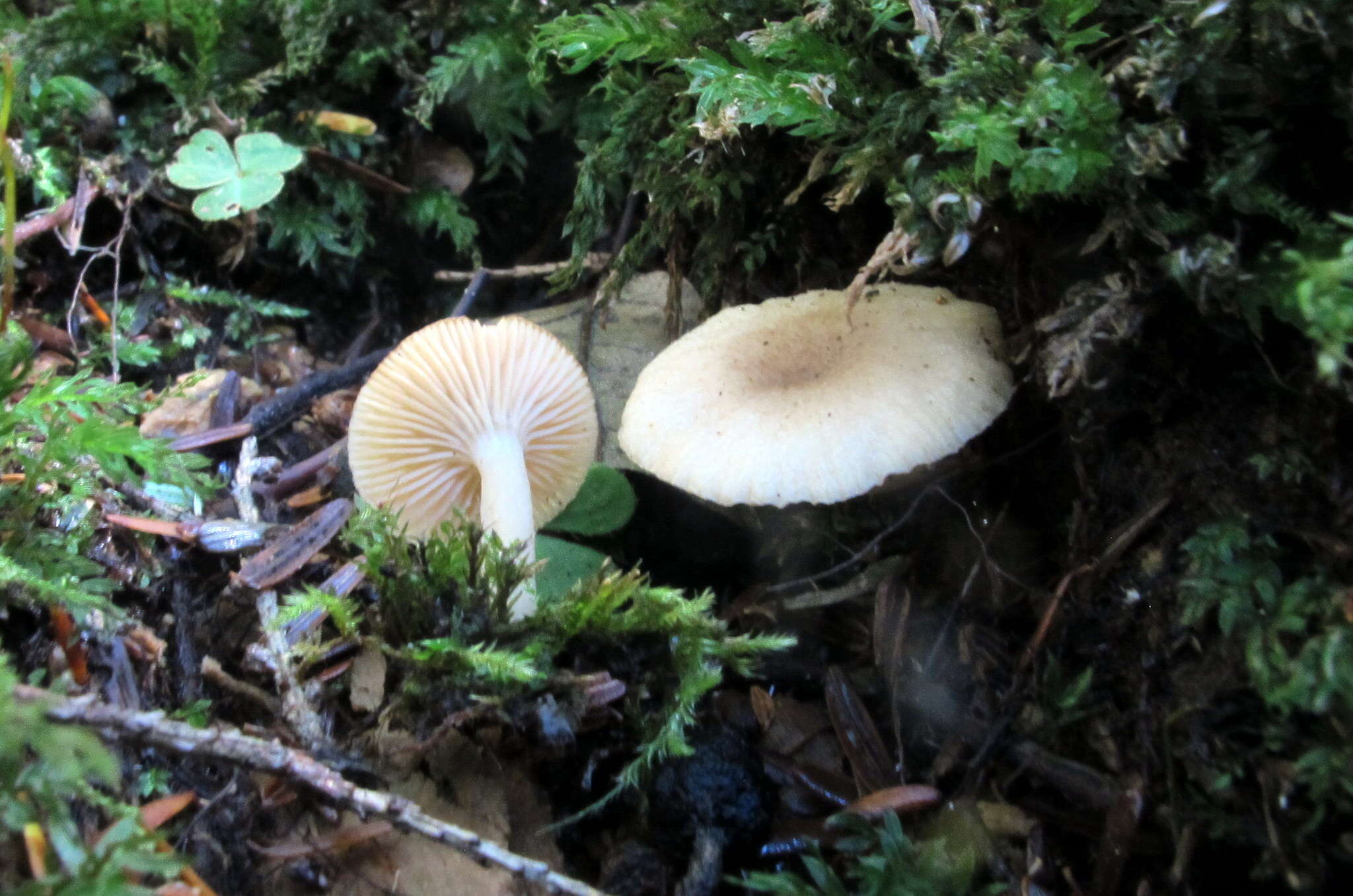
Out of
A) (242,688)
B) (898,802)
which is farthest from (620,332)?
(898,802)

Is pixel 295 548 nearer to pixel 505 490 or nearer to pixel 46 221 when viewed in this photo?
pixel 505 490

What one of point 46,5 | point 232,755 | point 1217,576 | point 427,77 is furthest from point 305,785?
point 46,5

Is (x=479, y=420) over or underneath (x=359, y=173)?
underneath

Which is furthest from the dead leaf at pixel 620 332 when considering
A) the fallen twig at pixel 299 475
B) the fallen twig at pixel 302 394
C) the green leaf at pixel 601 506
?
the fallen twig at pixel 299 475

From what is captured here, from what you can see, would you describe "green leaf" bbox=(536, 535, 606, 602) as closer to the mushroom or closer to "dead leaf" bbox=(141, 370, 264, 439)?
the mushroom

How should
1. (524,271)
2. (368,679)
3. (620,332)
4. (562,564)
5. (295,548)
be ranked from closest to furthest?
(368,679)
(295,548)
(562,564)
(620,332)
(524,271)

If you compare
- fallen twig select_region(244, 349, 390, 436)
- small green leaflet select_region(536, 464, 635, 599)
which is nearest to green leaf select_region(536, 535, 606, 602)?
small green leaflet select_region(536, 464, 635, 599)
